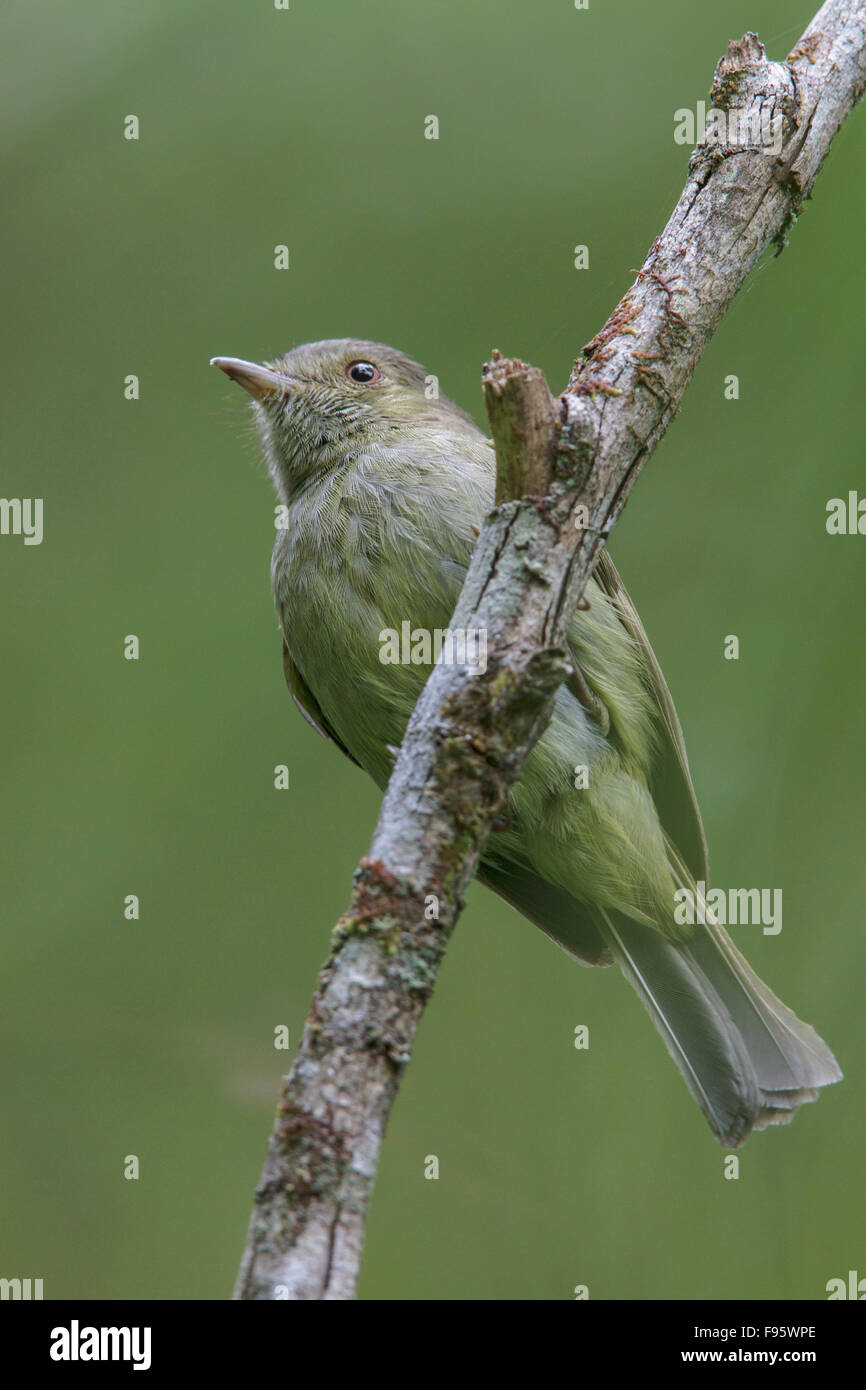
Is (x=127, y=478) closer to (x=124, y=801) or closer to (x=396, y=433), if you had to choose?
(x=124, y=801)

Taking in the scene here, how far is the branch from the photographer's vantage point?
4.97ft

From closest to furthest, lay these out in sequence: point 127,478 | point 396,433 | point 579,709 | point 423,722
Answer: point 423,722
point 579,709
point 396,433
point 127,478

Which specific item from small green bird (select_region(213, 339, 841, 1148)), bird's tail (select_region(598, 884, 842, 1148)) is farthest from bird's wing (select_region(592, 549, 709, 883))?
bird's tail (select_region(598, 884, 842, 1148))

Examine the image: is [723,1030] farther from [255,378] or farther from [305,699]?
[255,378]

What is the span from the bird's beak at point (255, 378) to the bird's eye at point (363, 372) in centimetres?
21

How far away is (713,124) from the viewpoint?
236 cm

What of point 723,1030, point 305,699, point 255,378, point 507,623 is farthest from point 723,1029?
point 255,378

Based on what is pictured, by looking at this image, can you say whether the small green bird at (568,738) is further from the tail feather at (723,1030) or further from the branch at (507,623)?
the branch at (507,623)

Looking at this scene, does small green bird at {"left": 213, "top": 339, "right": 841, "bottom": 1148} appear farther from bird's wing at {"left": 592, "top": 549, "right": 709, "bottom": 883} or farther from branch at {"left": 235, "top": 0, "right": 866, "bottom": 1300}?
branch at {"left": 235, "top": 0, "right": 866, "bottom": 1300}

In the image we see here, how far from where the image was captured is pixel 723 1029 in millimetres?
3385

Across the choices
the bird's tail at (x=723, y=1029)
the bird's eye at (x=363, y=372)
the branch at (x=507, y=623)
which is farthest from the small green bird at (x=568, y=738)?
the branch at (x=507, y=623)

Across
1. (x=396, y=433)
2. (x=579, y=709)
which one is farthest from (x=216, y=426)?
(x=579, y=709)

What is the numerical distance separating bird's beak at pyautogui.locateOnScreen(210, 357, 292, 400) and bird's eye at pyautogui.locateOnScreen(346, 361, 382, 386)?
0.69ft

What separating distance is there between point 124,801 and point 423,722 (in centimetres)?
305
